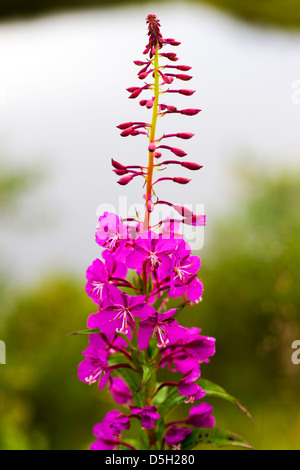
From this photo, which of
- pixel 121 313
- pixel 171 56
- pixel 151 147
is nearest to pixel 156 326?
pixel 121 313

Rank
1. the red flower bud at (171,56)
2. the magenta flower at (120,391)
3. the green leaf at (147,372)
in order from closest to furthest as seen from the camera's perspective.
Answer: the green leaf at (147,372) < the red flower bud at (171,56) < the magenta flower at (120,391)

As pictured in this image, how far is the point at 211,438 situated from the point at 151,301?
401 mm

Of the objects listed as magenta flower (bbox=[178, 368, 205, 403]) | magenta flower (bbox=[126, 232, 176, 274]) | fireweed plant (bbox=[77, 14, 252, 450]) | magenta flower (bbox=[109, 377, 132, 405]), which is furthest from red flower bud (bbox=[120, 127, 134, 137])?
magenta flower (bbox=[109, 377, 132, 405])

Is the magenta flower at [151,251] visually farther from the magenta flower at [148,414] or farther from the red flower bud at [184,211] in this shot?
the magenta flower at [148,414]

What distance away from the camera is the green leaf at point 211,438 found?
1.26 metres

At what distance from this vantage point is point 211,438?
4.28 ft

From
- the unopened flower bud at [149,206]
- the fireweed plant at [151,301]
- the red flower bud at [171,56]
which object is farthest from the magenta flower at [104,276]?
the red flower bud at [171,56]

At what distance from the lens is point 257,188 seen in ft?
14.8

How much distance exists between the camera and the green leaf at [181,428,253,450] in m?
1.26

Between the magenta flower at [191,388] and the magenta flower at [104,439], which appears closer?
the magenta flower at [191,388]

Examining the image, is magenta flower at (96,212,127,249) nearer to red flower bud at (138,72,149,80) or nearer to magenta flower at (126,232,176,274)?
magenta flower at (126,232,176,274)

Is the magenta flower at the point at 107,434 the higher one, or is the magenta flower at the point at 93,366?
the magenta flower at the point at 93,366

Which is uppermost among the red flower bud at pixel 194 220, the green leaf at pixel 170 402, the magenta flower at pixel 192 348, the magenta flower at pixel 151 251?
the red flower bud at pixel 194 220

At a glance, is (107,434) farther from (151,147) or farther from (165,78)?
(165,78)
